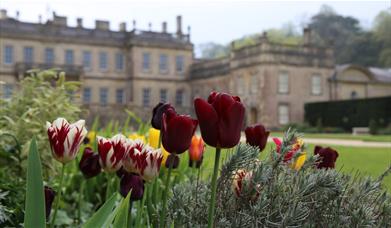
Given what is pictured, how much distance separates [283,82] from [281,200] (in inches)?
1141

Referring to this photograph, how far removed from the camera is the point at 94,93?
36.8 m

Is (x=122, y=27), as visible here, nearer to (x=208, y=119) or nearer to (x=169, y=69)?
(x=169, y=69)

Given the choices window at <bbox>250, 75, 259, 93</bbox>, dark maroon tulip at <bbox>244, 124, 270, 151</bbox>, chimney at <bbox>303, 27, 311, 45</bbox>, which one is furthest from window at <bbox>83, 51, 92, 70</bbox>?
dark maroon tulip at <bbox>244, 124, 270, 151</bbox>

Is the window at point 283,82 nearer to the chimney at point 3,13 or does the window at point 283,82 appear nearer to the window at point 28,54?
the window at point 28,54

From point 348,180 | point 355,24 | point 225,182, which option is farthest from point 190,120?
point 355,24

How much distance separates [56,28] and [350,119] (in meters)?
21.1

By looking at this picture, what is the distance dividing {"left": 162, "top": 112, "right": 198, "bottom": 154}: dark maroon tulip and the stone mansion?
28.3m

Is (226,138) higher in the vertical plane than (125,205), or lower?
higher

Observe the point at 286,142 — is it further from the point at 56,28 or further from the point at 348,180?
the point at 56,28

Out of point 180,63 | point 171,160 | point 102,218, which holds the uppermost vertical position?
point 180,63

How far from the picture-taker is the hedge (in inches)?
961

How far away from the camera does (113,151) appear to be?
1.49 metres

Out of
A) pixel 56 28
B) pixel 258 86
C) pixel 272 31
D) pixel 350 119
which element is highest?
pixel 272 31

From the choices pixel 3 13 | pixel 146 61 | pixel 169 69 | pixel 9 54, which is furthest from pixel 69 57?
pixel 169 69
